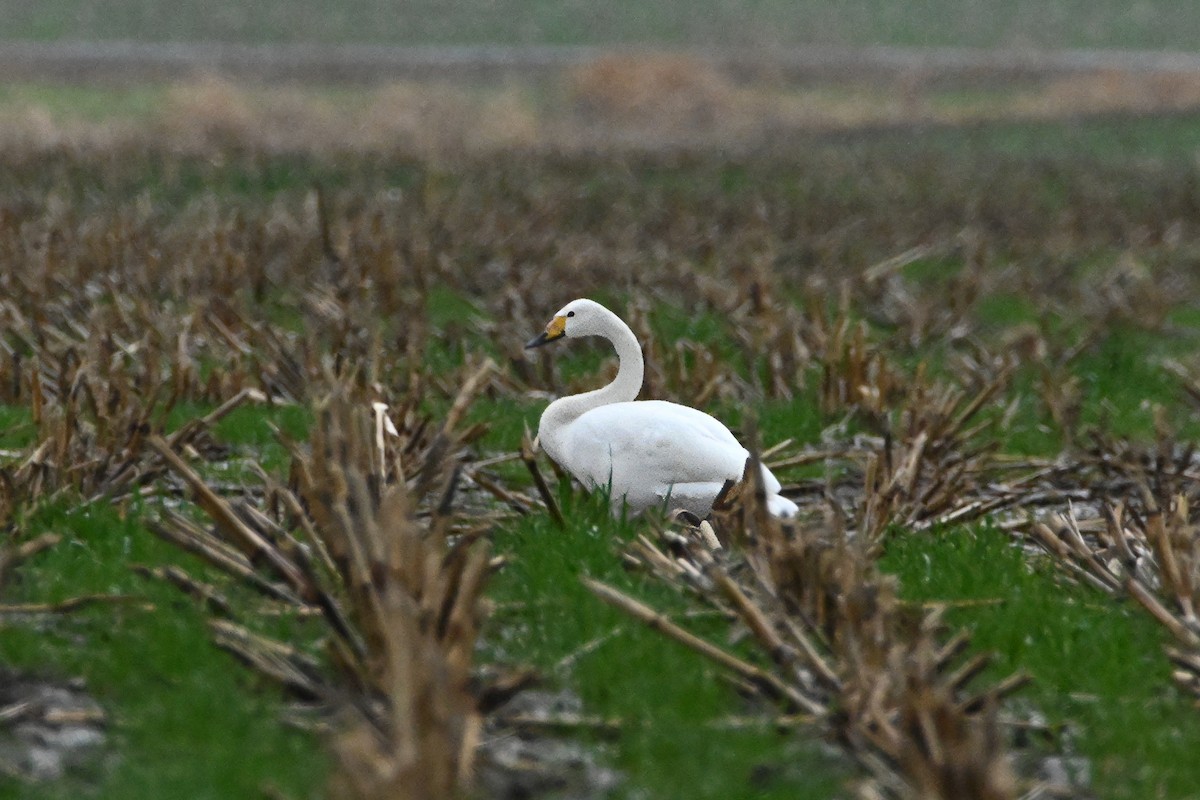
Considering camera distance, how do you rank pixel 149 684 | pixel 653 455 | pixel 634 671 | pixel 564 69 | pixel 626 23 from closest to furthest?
pixel 149 684 < pixel 634 671 < pixel 653 455 < pixel 564 69 < pixel 626 23

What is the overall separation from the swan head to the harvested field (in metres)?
0.52

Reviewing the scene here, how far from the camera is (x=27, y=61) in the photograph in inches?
1799

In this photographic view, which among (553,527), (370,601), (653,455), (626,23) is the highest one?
(370,601)

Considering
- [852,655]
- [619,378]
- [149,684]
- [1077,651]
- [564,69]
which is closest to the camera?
[852,655]

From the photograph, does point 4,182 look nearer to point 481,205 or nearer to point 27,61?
point 481,205

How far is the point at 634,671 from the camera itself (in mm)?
5012

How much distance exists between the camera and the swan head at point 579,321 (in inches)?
264

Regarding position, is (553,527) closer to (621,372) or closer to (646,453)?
(646,453)

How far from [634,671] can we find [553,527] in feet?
3.95

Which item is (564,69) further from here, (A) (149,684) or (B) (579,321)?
(A) (149,684)

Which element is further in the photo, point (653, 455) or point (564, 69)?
point (564, 69)

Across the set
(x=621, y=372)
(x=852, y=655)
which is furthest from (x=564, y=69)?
(x=852, y=655)

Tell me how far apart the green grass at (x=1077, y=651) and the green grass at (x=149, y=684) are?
1.96 meters

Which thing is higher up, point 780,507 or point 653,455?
point 653,455
